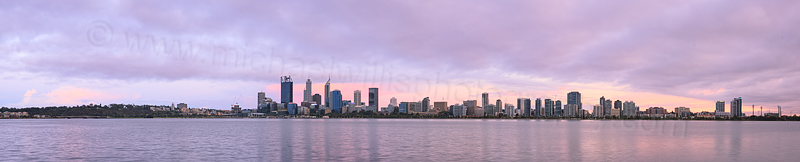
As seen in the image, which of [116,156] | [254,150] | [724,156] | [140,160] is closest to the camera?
[140,160]

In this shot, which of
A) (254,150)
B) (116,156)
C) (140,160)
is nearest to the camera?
(140,160)

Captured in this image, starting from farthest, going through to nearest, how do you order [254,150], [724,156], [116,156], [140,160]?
[254,150]
[724,156]
[116,156]
[140,160]

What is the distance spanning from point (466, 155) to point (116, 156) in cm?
4121

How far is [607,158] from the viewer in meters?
67.7

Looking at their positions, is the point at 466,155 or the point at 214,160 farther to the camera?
the point at 466,155

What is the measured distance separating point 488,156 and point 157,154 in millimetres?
40385

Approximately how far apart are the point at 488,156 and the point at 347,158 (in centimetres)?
1700

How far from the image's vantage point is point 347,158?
6475cm

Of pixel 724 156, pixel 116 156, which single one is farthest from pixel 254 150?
pixel 724 156

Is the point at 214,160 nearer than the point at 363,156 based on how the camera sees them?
Yes

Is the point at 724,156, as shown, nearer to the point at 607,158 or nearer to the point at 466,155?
the point at 607,158

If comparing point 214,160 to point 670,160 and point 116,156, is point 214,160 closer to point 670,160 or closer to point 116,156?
point 116,156

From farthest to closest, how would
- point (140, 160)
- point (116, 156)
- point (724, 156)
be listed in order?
point (724, 156) < point (116, 156) < point (140, 160)

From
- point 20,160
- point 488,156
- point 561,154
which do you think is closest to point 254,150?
point 20,160
